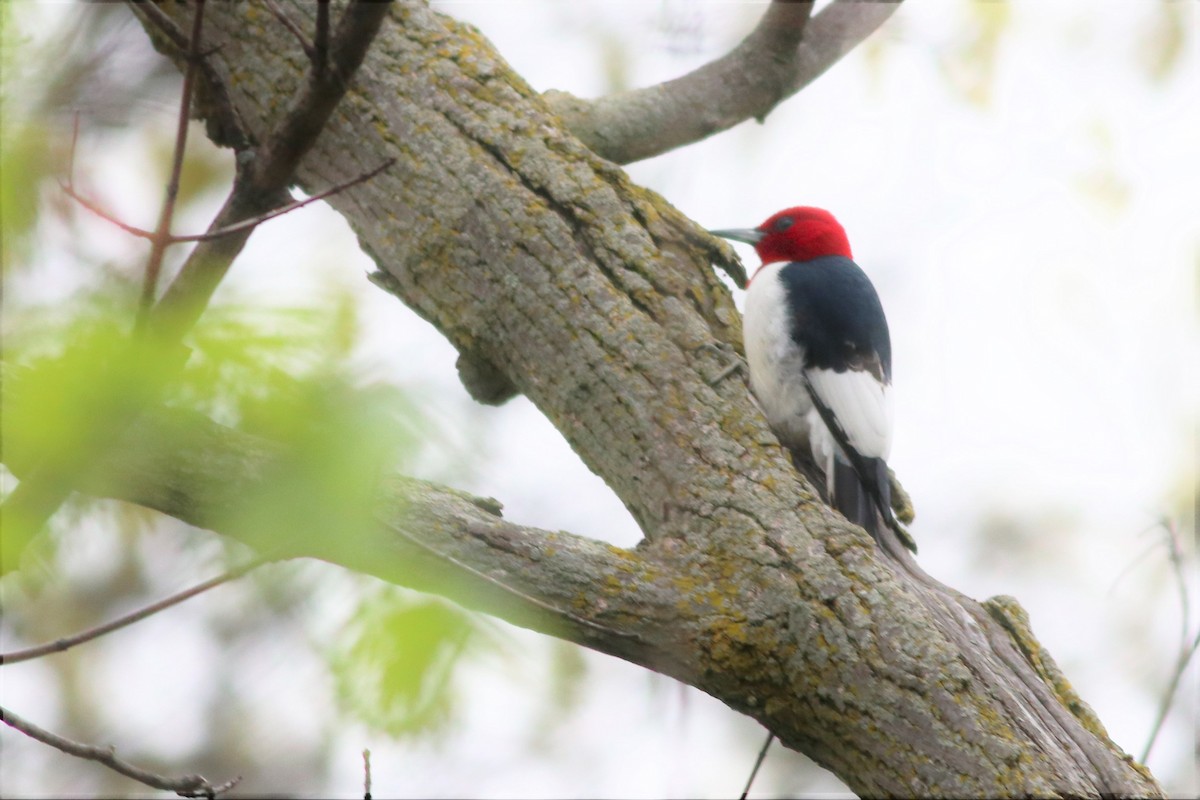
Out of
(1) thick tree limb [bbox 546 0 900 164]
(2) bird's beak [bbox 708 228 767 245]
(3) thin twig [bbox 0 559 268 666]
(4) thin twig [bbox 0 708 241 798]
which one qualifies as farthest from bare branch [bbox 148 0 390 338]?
(2) bird's beak [bbox 708 228 767 245]

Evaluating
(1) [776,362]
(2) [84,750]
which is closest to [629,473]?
(1) [776,362]

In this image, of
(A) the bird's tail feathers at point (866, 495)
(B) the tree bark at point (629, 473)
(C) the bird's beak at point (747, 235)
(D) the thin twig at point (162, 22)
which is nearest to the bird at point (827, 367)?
(A) the bird's tail feathers at point (866, 495)

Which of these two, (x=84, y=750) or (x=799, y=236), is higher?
(x=799, y=236)

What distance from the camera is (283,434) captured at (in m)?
1.18

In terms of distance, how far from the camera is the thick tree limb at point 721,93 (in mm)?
3594

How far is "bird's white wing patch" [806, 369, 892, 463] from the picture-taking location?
3262 mm

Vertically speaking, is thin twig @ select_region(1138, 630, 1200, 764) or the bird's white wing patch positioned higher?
the bird's white wing patch

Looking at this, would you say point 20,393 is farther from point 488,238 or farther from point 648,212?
point 648,212

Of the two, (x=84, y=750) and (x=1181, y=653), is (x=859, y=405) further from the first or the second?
(x=84, y=750)

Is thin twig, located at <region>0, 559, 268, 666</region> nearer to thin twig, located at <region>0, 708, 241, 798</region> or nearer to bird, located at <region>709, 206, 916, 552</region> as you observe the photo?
thin twig, located at <region>0, 708, 241, 798</region>

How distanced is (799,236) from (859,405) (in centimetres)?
124

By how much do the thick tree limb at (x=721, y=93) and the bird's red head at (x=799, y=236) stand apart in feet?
2.62

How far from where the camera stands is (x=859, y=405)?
3.52 meters

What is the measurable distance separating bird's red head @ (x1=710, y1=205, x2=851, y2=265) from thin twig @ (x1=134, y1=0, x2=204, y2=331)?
Answer: 310 centimetres
